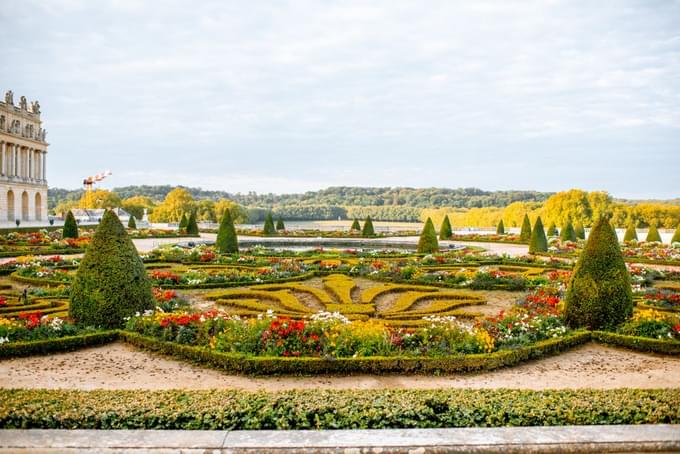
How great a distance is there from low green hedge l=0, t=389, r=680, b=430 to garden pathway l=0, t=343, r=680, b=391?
1.70 m

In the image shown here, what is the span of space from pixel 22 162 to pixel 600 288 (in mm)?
72268

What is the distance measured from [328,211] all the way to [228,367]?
83.0 meters

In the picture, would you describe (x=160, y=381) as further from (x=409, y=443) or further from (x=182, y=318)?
(x=409, y=443)

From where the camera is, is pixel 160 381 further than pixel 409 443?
Yes

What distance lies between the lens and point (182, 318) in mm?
9031

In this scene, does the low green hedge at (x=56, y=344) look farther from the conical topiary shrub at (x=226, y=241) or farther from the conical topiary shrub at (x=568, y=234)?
the conical topiary shrub at (x=568, y=234)

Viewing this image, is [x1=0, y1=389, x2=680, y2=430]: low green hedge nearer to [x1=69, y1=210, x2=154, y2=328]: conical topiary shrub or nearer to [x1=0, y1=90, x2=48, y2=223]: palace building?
[x1=69, y1=210, x2=154, y2=328]: conical topiary shrub

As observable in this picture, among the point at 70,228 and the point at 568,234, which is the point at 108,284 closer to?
the point at 70,228

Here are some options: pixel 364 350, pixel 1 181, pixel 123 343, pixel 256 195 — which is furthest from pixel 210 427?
pixel 256 195

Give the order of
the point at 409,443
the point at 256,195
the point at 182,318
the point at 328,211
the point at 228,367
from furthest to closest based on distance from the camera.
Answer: the point at 256,195
the point at 328,211
the point at 182,318
the point at 228,367
the point at 409,443

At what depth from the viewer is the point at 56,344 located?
8625 millimetres

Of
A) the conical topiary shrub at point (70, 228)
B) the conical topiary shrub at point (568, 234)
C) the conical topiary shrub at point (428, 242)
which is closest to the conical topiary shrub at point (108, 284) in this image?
the conical topiary shrub at point (428, 242)

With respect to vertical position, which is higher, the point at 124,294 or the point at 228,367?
the point at 124,294

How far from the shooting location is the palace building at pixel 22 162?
61625 millimetres
